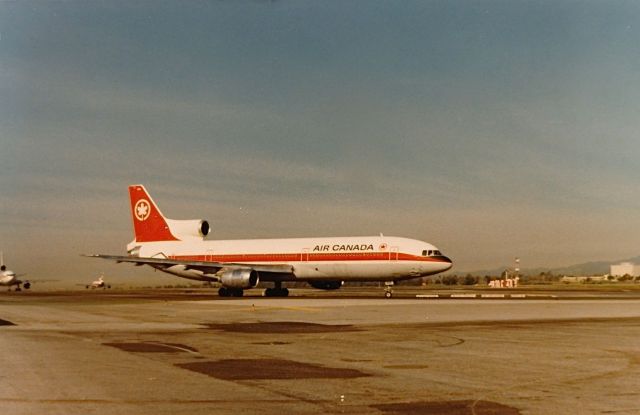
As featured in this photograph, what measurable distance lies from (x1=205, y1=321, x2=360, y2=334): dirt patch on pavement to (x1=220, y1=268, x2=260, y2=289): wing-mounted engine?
28.1m

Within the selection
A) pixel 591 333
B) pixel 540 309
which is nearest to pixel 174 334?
pixel 591 333

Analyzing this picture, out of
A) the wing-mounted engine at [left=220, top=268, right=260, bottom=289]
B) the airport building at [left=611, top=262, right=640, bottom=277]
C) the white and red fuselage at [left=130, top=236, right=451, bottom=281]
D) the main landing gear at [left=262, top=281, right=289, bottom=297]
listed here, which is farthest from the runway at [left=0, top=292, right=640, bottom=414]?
the airport building at [left=611, top=262, right=640, bottom=277]

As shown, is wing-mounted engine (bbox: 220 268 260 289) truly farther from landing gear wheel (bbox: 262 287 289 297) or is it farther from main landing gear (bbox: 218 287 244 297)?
landing gear wheel (bbox: 262 287 289 297)

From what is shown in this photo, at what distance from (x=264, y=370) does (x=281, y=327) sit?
10.1 metres

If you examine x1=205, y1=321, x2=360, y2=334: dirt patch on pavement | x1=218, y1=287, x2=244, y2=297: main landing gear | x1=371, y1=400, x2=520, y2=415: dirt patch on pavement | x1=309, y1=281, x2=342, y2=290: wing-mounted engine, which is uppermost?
x1=309, y1=281, x2=342, y2=290: wing-mounted engine

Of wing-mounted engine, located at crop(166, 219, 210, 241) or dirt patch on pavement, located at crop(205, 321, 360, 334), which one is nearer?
dirt patch on pavement, located at crop(205, 321, 360, 334)

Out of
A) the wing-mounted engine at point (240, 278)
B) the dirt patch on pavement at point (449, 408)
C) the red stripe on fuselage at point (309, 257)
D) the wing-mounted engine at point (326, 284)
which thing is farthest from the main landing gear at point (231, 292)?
the dirt patch on pavement at point (449, 408)

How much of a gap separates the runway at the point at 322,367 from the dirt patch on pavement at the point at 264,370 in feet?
0.06

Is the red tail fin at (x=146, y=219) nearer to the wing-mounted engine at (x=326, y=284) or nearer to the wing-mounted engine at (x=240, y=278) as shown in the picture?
the wing-mounted engine at (x=240, y=278)

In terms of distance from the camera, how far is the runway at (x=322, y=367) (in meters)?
8.73

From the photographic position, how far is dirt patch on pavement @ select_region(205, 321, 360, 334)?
20.5m

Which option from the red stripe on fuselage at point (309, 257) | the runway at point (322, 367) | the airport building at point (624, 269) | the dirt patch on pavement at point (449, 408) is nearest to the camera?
the dirt patch on pavement at point (449, 408)

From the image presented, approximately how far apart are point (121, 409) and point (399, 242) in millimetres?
42347

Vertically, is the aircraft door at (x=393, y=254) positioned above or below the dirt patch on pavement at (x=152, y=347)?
above
